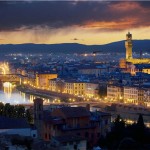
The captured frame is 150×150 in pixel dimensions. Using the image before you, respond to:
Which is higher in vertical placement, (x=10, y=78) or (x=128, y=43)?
(x=128, y=43)

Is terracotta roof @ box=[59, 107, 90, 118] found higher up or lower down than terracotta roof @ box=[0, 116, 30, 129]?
higher up

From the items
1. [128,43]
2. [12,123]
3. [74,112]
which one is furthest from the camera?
[128,43]

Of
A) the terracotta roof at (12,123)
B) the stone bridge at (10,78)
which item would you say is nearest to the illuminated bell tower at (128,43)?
the stone bridge at (10,78)

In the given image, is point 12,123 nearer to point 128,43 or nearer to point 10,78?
point 10,78

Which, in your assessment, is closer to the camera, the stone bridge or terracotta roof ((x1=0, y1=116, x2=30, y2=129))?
terracotta roof ((x1=0, y1=116, x2=30, y2=129))

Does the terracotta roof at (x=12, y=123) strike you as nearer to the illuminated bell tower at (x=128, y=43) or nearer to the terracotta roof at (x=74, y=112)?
the terracotta roof at (x=74, y=112)

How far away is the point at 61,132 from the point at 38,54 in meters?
56.5

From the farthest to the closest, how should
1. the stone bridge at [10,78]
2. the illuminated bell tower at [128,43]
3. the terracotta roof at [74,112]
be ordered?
the illuminated bell tower at [128,43] < the stone bridge at [10,78] < the terracotta roof at [74,112]

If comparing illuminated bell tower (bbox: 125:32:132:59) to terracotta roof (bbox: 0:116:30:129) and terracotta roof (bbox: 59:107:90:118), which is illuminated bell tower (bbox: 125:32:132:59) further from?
terracotta roof (bbox: 0:116:30:129)

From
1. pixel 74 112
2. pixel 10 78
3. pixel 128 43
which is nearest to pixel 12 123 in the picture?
pixel 74 112

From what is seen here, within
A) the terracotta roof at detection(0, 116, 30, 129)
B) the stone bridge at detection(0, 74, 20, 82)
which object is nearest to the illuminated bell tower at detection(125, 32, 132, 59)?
the stone bridge at detection(0, 74, 20, 82)

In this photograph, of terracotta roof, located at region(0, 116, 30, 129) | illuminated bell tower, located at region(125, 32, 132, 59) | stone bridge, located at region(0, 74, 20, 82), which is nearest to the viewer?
terracotta roof, located at region(0, 116, 30, 129)

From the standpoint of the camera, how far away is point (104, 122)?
6.50 metres

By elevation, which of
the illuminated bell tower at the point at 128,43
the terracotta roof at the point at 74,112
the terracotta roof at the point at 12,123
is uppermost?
the illuminated bell tower at the point at 128,43
